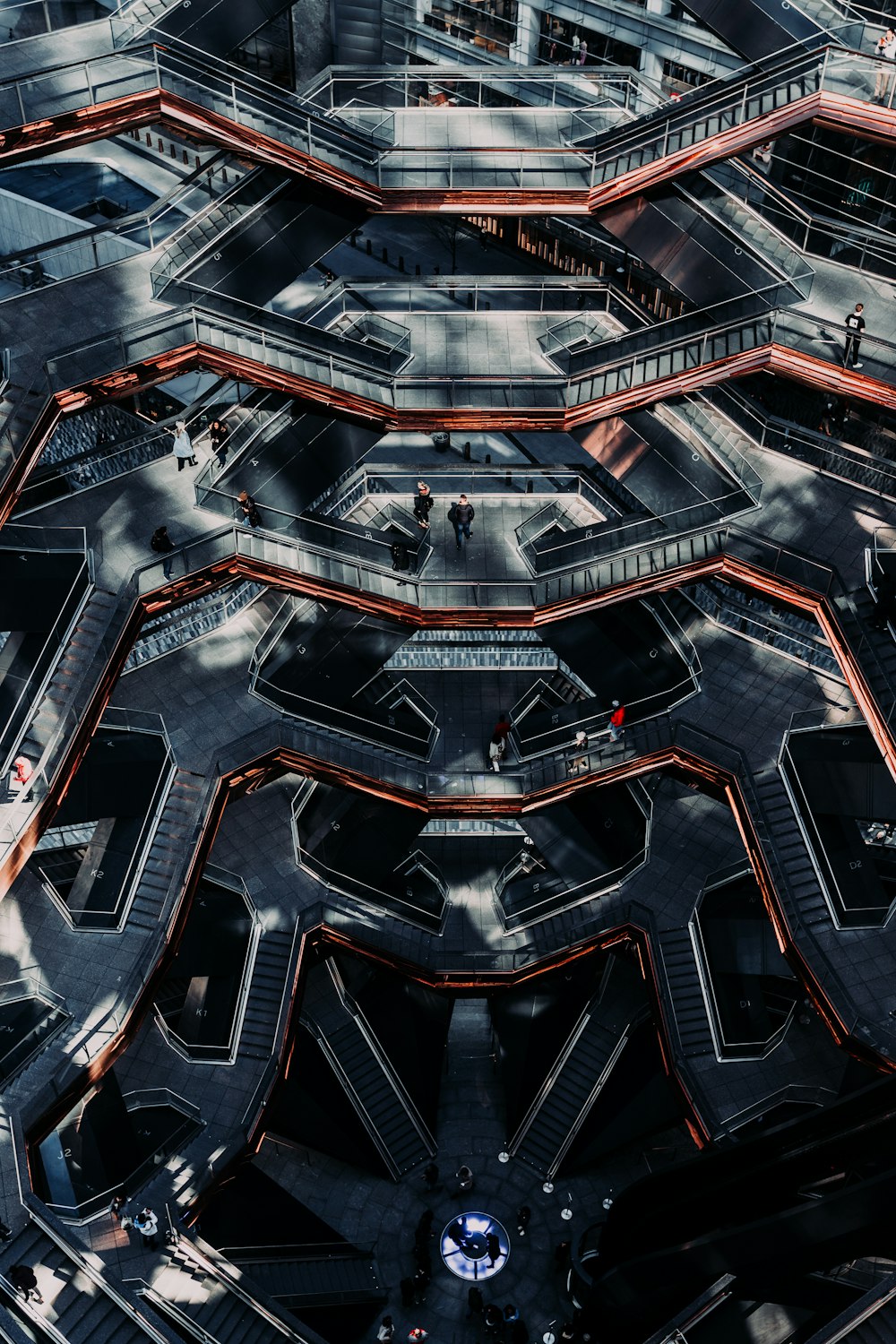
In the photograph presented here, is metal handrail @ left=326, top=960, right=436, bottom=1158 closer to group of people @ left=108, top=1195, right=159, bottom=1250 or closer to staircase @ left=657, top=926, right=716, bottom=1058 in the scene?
staircase @ left=657, top=926, right=716, bottom=1058

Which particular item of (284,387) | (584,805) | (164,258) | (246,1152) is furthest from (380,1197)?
(164,258)

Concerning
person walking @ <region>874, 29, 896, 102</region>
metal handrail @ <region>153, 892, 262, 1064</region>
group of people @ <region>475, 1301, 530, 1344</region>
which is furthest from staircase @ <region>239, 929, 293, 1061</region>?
person walking @ <region>874, 29, 896, 102</region>

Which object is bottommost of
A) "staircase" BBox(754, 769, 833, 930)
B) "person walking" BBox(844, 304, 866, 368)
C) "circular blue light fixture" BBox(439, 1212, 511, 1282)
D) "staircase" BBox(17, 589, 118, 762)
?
"circular blue light fixture" BBox(439, 1212, 511, 1282)

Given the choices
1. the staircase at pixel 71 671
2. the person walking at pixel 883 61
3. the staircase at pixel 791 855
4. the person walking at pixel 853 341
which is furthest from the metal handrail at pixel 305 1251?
the person walking at pixel 883 61

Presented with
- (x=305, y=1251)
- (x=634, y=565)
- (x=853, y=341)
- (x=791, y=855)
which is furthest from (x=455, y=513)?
(x=305, y=1251)

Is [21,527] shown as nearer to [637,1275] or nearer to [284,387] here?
[284,387]

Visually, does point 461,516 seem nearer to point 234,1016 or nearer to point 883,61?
point 234,1016
